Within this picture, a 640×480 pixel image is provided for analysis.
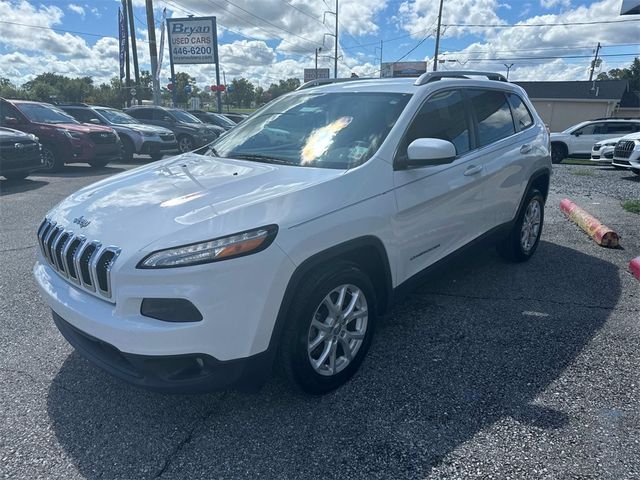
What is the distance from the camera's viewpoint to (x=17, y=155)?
31.2ft

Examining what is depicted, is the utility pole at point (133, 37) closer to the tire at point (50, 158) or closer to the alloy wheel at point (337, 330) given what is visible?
the tire at point (50, 158)

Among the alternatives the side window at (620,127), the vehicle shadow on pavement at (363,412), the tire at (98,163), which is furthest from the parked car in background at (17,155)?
the side window at (620,127)

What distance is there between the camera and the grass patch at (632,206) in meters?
7.95

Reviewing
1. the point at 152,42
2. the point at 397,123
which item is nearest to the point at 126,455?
the point at 397,123

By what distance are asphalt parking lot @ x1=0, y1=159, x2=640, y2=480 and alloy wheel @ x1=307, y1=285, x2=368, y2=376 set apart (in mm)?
212

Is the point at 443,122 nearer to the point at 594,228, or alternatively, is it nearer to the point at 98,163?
the point at 594,228

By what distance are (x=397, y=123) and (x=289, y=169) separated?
83cm

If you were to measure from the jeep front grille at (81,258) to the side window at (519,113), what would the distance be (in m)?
4.12

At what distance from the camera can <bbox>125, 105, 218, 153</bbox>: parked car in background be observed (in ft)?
52.3

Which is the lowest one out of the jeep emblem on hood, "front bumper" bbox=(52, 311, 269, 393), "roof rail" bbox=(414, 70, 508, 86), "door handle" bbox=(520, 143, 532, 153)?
"front bumper" bbox=(52, 311, 269, 393)

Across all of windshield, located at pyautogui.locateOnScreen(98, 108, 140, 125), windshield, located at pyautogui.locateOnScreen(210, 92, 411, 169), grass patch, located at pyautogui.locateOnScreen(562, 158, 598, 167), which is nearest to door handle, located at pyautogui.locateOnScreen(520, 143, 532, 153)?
windshield, located at pyautogui.locateOnScreen(210, 92, 411, 169)

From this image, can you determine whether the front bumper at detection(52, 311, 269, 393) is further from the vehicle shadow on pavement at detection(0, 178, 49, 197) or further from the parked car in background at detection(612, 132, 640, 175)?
the parked car in background at detection(612, 132, 640, 175)

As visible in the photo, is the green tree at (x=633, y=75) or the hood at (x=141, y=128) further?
the green tree at (x=633, y=75)

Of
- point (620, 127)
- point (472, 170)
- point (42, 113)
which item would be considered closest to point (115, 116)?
point (42, 113)
